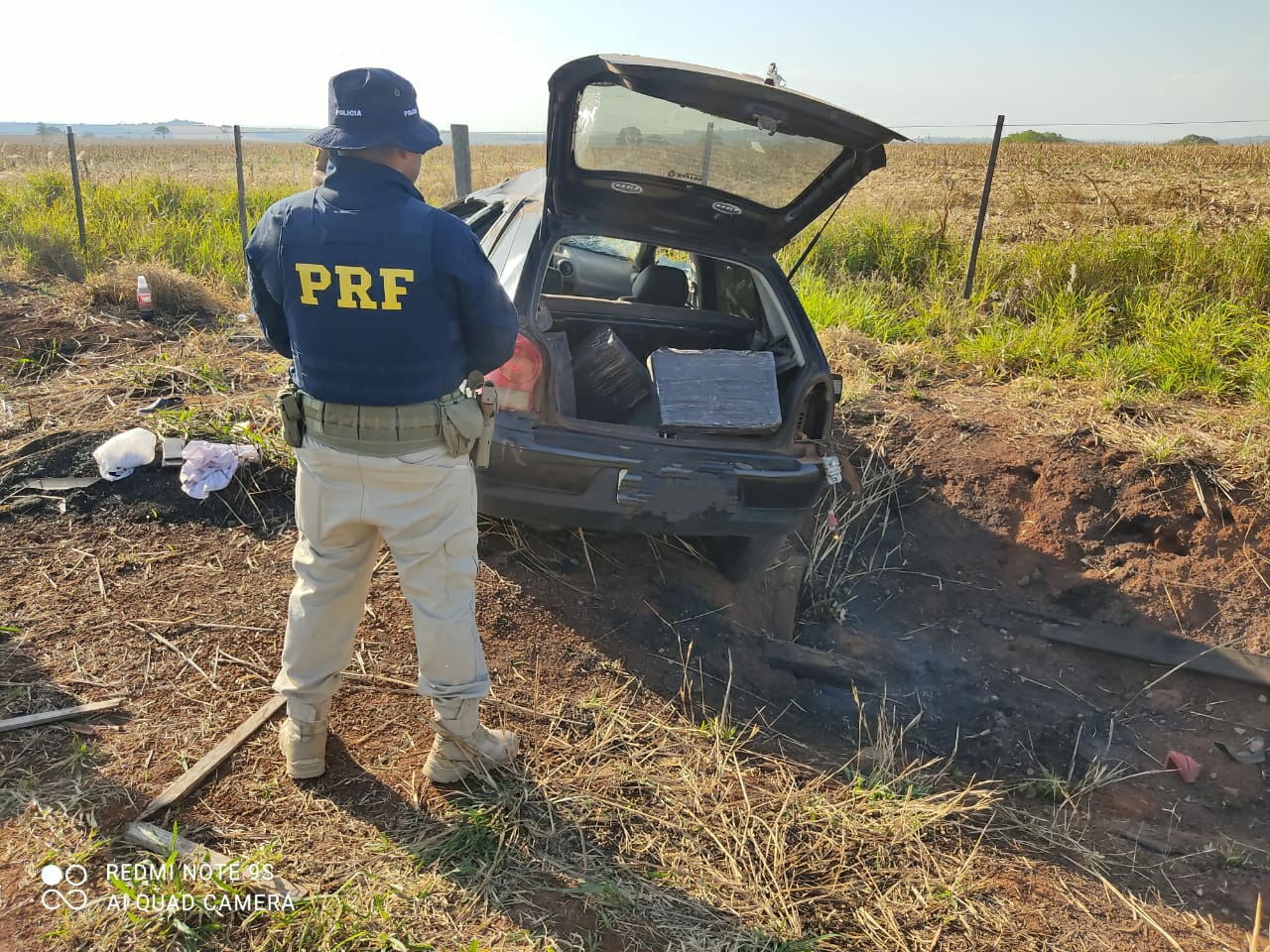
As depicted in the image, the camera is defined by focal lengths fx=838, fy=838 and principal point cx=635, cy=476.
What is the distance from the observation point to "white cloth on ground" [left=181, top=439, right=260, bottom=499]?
3.80 meters

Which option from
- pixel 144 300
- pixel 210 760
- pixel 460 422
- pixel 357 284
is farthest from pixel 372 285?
pixel 144 300

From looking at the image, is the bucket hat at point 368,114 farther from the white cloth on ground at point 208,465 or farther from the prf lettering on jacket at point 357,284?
the white cloth on ground at point 208,465

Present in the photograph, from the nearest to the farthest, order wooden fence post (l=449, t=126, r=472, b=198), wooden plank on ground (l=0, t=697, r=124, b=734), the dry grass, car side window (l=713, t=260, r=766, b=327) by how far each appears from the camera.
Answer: wooden plank on ground (l=0, t=697, r=124, b=734)
car side window (l=713, t=260, r=766, b=327)
the dry grass
wooden fence post (l=449, t=126, r=472, b=198)

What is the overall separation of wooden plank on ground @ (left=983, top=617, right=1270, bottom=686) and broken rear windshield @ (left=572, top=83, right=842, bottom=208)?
2388 millimetres

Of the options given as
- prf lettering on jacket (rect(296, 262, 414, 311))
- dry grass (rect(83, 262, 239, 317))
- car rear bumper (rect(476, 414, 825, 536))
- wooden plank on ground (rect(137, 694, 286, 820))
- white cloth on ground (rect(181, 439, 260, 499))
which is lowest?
wooden plank on ground (rect(137, 694, 286, 820))

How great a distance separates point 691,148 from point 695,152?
28mm

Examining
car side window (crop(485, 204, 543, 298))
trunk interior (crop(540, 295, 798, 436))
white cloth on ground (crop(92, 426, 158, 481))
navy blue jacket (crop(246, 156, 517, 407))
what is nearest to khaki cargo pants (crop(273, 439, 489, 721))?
navy blue jacket (crop(246, 156, 517, 407))

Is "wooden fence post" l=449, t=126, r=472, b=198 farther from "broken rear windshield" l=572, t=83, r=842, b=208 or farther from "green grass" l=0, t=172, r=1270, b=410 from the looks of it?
"broken rear windshield" l=572, t=83, r=842, b=208

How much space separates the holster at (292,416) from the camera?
7.27ft

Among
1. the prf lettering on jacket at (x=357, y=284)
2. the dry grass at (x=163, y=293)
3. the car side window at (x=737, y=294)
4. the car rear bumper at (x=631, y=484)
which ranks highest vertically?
the prf lettering on jacket at (x=357, y=284)

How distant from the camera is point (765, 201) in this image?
374 cm

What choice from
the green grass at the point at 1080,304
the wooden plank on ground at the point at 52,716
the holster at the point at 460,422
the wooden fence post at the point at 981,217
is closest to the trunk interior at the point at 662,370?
the holster at the point at 460,422

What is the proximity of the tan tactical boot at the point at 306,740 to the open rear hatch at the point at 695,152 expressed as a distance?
2.16 metres

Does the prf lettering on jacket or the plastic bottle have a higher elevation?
the prf lettering on jacket
